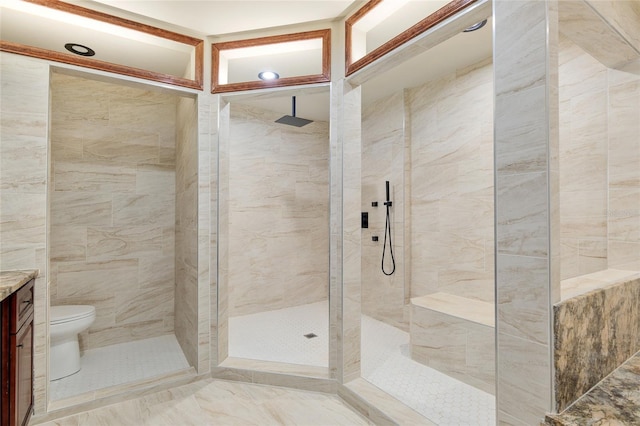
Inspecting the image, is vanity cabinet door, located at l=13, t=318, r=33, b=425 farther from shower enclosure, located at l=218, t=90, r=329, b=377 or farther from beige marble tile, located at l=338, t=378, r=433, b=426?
beige marble tile, located at l=338, t=378, r=433, b=426

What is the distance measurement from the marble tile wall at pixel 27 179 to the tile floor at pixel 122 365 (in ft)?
1.13

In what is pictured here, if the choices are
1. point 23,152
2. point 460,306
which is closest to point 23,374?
point 23,152

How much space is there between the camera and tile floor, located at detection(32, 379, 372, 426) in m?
1.90

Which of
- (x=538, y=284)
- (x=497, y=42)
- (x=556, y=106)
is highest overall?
(x=497, y=42)

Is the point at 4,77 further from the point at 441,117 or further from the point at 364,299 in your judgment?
the point at 364,299

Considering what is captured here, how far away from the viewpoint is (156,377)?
7.47 feet

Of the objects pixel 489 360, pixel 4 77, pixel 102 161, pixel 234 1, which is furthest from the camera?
pixel 102 161

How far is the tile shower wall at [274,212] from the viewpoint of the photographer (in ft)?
12.3

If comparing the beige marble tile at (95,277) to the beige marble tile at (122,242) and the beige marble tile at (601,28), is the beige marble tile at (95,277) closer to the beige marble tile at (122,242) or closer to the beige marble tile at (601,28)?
the beige marble tile at (122,242)

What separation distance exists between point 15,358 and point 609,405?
2.44 meters

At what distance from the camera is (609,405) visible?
3.62 feet

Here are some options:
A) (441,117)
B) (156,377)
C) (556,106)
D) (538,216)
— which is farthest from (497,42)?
(156,377)

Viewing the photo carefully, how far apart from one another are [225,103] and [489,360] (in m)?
2.55

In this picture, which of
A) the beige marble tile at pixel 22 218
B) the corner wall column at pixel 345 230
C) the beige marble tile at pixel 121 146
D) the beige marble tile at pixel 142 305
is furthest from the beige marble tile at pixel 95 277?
the corner wall column at pixel 345 230
